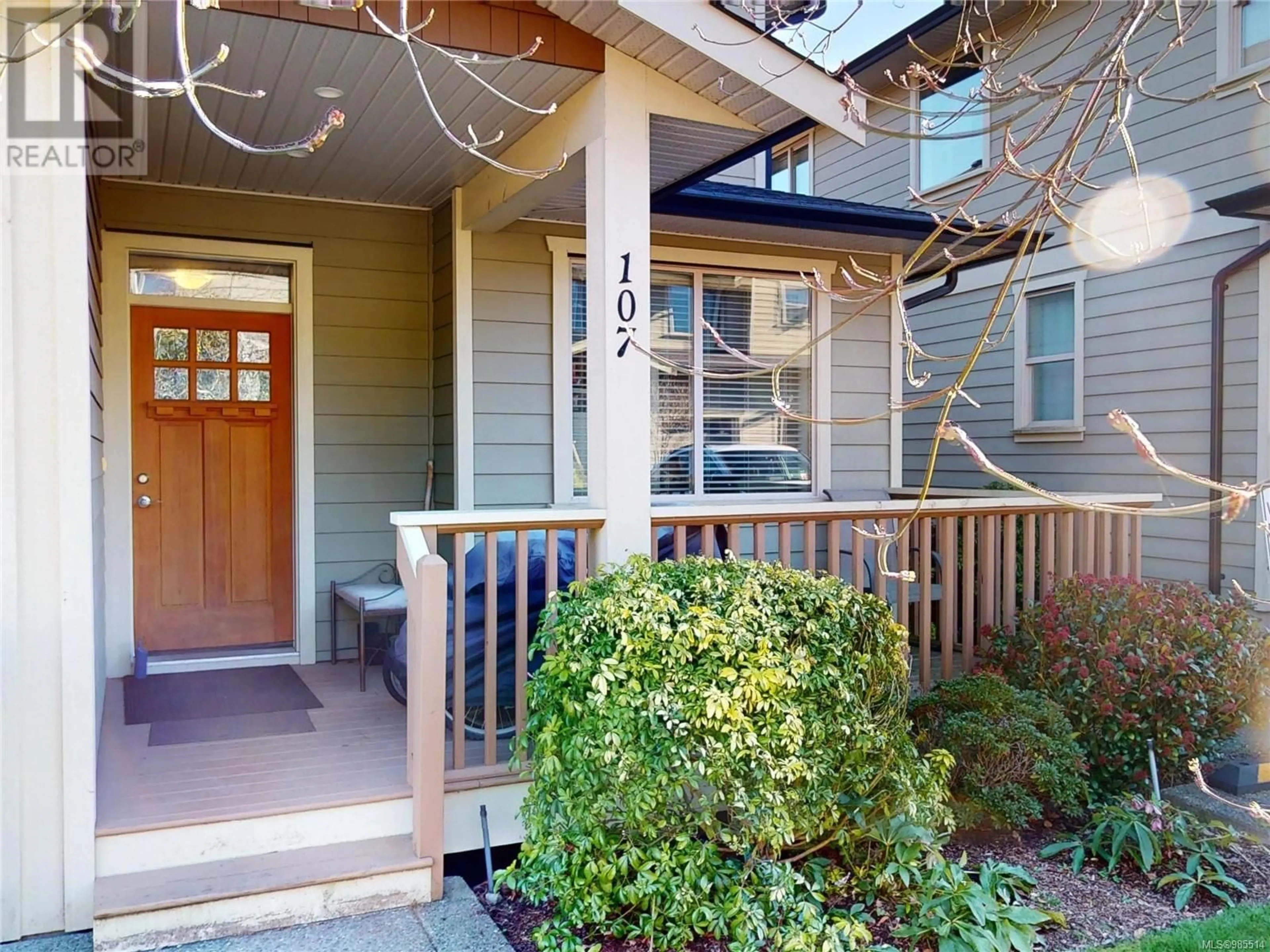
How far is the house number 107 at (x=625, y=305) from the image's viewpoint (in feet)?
12.1

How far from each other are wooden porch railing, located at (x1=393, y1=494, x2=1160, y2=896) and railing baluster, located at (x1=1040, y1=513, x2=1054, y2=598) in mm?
10

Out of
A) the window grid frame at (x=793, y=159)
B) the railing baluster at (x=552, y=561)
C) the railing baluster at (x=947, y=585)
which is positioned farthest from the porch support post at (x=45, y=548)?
the window grid frame at (x=793, y=159)

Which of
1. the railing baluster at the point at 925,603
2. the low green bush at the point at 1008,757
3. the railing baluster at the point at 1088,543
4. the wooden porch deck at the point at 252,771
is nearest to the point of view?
the wooden porch deck at the point at 252,771

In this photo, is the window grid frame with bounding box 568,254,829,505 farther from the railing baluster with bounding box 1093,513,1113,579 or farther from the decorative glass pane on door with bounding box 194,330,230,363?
the decorative glass pane on door with bounding box 194,330,230,363

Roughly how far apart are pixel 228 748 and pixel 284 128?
2.70m

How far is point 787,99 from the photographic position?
373 centimetres

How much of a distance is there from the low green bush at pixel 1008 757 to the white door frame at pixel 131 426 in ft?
11.3

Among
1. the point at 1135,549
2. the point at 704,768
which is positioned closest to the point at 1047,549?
the point at 1135,549

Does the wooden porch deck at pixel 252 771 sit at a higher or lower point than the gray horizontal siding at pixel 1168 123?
lower

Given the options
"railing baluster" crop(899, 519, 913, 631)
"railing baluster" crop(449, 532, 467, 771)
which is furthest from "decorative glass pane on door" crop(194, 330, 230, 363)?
"railing baluster" crop(899, 519, 913, 631)

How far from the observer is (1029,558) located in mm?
4594

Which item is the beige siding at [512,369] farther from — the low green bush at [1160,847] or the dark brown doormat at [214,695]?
the low green bush at [1160,847]

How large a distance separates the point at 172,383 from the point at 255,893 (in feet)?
10.4

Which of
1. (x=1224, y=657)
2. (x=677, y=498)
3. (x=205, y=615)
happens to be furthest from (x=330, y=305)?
(x=1224, y=657)
